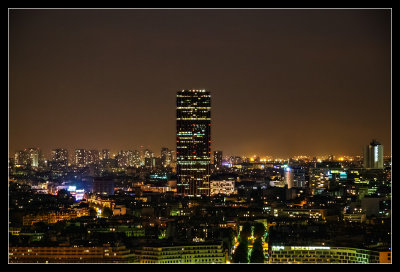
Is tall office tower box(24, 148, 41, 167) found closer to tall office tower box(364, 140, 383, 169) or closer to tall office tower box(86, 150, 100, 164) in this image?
tall office tower box(86, 150, 100, 164)

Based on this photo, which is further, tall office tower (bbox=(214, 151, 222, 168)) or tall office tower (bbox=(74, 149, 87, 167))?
tall office tower (bbox=(74, 149, 87, 167))

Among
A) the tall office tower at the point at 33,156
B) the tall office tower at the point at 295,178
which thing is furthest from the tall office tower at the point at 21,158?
the tall office tower at the point at 295,178

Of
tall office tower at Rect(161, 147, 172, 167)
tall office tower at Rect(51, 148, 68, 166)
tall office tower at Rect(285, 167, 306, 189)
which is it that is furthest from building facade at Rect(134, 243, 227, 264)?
tall office tower at Rect(161, 147, 172, 167)

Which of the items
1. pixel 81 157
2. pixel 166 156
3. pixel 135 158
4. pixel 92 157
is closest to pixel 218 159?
pixel 166 156

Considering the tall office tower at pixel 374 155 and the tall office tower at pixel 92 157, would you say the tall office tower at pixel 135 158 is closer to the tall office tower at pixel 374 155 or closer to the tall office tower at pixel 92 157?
the tall office tower at pixel 92 157

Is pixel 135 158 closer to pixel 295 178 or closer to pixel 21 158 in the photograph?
pixel 21 158
